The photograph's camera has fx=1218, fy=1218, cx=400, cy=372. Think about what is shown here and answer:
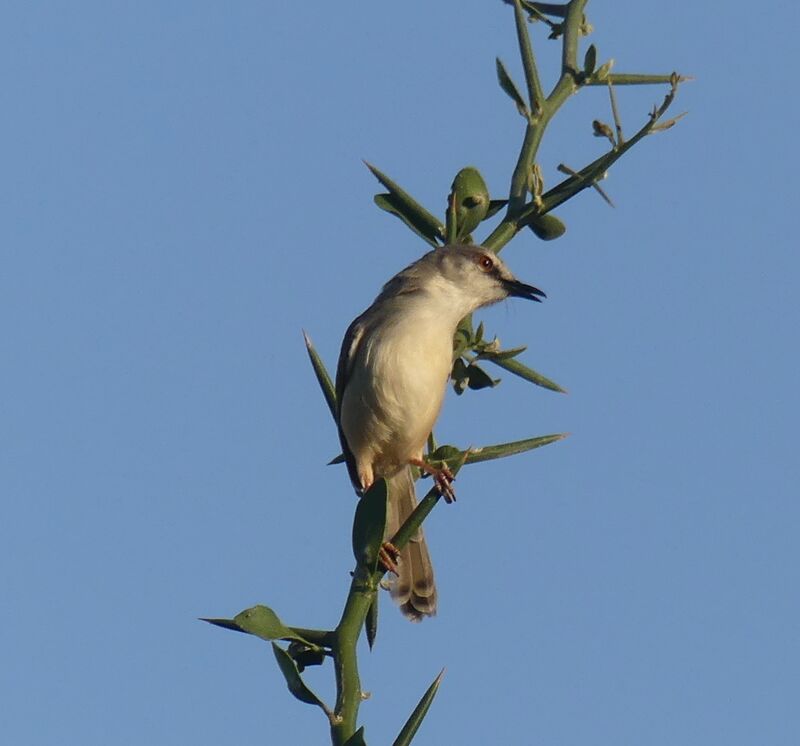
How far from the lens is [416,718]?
8.85 feet

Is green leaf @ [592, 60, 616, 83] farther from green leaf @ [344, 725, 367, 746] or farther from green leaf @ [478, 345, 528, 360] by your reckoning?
green leaf @ [344, 725, 367, 746]

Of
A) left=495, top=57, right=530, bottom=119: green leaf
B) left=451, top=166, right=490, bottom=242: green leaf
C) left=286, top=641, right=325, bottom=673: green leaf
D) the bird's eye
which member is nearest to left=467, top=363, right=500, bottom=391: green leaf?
left=451, top=166, right=490, bottom=242: green leaf

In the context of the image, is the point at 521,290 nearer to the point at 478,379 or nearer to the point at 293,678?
the point at 478,379

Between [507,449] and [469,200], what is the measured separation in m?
1.22

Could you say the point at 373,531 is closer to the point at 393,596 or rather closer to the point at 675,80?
the point at 675,80

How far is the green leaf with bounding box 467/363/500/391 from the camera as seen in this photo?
4.13 m

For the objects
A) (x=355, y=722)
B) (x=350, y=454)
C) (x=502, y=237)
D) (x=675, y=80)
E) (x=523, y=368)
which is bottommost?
(x=355, y=722)

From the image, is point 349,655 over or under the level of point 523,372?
under

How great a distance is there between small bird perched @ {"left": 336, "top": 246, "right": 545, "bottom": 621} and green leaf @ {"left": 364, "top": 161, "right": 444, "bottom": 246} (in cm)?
177

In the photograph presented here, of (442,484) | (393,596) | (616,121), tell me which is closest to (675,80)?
(616,121)

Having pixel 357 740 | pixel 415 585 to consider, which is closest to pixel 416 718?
pixel 357 740

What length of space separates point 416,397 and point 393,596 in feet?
3.36

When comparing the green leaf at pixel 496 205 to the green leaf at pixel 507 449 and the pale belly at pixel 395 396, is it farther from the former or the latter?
the pale belly at pixel 395 396

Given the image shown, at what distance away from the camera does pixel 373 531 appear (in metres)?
3.29
